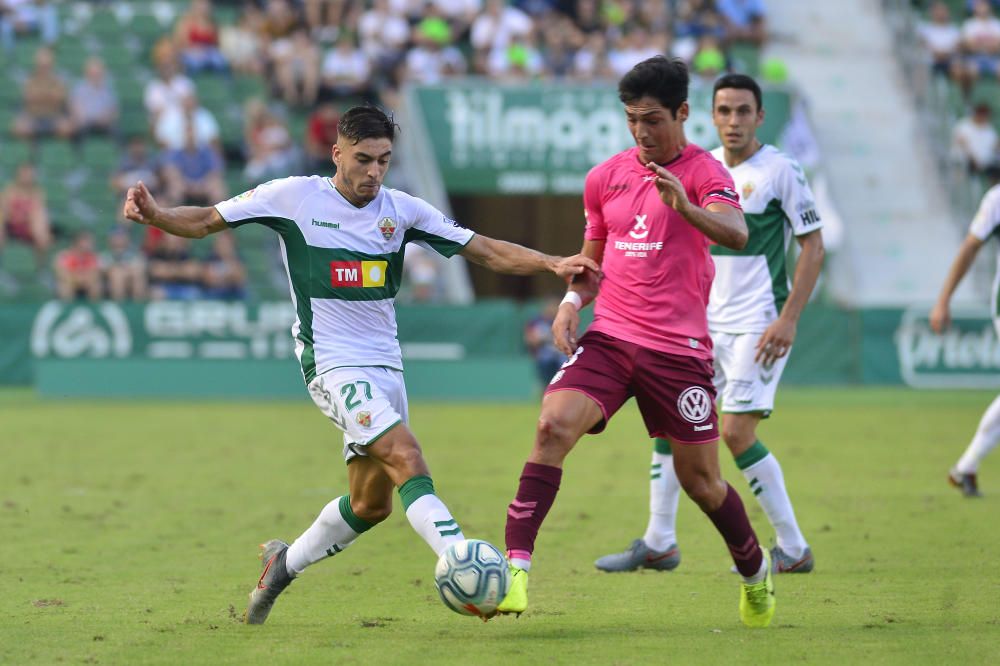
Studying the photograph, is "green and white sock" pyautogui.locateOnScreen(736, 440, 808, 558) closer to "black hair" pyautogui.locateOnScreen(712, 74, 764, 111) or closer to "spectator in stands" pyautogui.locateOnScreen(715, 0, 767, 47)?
"black hair" pyautogui.locateOnScreen(712, 74, 764, 111)

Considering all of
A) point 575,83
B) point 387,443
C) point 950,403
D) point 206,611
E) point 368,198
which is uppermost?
point 575,83

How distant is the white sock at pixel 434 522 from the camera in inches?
251

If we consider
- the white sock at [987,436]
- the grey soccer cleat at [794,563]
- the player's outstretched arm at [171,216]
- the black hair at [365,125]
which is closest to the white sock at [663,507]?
the grey soccer cleat at [794,563]

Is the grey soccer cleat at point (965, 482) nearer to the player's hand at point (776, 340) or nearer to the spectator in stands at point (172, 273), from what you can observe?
the player's hand at point (776, 340)

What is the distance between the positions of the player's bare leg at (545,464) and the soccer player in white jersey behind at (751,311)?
1.82 metres

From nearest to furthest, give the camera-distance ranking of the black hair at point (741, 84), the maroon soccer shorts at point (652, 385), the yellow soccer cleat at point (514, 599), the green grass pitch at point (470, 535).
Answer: the yellow soccer cleat at point (514, 599) < the green grass pitch at point (470, 535) < the maroon soccer shorts at point (652, 385) < the black hair at point (741, 84)

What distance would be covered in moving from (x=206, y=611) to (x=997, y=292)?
689cm

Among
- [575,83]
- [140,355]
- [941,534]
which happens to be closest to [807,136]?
[575,83]

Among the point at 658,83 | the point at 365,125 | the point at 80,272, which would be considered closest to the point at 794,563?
the point at 658,83

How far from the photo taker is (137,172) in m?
23.4

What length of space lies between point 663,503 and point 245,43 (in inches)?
751

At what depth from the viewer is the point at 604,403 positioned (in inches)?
266

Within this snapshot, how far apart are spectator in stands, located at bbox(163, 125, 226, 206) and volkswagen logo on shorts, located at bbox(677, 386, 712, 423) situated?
17.2 metres

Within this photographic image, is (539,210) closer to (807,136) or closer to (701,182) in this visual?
(807,136)
